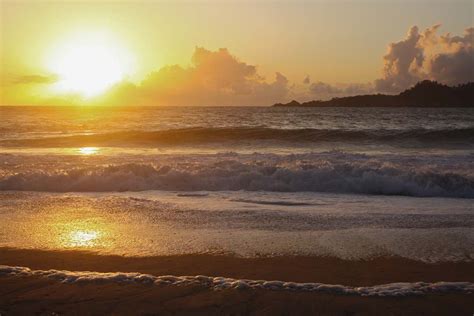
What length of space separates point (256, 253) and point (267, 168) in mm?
7124

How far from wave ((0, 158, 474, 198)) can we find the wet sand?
597 cm

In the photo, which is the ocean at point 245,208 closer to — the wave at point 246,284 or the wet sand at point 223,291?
the wet sand at point 223,291

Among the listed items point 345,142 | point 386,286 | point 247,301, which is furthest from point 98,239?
point 345,142

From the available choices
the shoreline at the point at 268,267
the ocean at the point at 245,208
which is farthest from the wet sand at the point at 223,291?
the ocean at the point at 245,208

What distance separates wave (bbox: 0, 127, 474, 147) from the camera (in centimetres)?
2623

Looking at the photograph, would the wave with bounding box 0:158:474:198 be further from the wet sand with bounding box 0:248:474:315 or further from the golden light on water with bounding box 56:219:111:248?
the wet sand with bounding box 0:248:474:315

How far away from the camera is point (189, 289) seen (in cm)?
482

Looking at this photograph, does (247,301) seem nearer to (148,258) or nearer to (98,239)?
(148,258)

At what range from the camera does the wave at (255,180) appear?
11.7 m

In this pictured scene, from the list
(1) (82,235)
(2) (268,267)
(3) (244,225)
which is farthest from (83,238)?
(2) (268,267)

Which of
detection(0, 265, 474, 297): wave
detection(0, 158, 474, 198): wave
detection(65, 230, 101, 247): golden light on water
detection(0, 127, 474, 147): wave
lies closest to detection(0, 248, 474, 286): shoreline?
detection(0, 265, 474, 297): wave

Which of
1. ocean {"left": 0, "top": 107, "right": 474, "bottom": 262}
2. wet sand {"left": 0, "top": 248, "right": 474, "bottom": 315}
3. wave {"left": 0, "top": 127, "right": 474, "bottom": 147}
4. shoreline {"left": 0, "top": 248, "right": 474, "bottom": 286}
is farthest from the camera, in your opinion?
wave {"left": 0, "top": 127, "right": 474, "bottom": 147}

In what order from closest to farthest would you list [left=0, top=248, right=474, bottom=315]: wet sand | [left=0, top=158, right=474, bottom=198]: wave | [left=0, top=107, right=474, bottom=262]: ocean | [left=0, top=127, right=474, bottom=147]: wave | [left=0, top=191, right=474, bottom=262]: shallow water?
[left=0, top=248, right=474, bottom=315]: wet sand < [left=0, top=191, right=474, bottom=262]: shallow water < [left=0, top=107, right=474, bottom=262]: ocean < [left=0, top=158, right=474, bottom=198]: wave < [left=0, top=127, right=474, bottom=147]: wave

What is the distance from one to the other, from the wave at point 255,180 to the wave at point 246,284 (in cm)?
661
